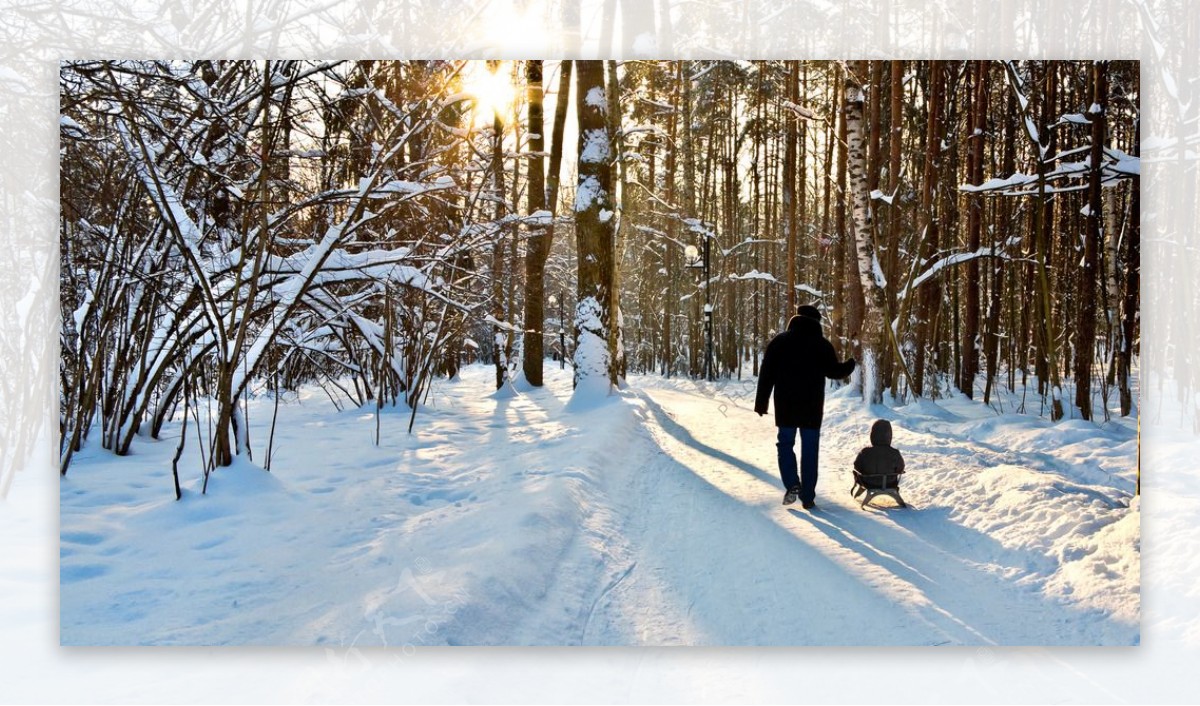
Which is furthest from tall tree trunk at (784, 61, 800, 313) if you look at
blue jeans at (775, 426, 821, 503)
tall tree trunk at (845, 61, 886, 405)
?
blue jeans at (775, 426, 821, 503)

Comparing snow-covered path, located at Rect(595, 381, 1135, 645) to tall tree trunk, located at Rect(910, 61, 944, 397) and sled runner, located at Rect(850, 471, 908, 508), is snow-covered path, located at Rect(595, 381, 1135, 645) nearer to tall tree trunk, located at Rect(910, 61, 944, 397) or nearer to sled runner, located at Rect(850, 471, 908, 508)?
sled runner, located at Rect(850, 471, 908, 508)

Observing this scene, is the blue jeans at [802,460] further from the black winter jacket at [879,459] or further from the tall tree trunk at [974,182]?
the tall tree trunk at [974,182]

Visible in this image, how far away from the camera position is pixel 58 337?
13.1ft

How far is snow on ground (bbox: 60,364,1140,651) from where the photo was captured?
3076 millimetres

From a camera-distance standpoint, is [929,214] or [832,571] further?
[929,214]

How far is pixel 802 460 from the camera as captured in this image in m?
4.55

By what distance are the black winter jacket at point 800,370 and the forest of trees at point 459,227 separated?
36 centimetres

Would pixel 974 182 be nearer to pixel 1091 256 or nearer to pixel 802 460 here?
pixel 1091 256

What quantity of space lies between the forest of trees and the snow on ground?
47cm

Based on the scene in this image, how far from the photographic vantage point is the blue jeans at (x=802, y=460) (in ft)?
14.7

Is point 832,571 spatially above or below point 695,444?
below

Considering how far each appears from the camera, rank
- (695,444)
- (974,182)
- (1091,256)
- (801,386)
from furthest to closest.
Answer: (695,444), (974,182), (1091,256), (801,386)

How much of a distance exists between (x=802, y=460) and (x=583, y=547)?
5.37ft

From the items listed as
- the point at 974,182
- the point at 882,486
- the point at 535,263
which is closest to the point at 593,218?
the point at 535,263
